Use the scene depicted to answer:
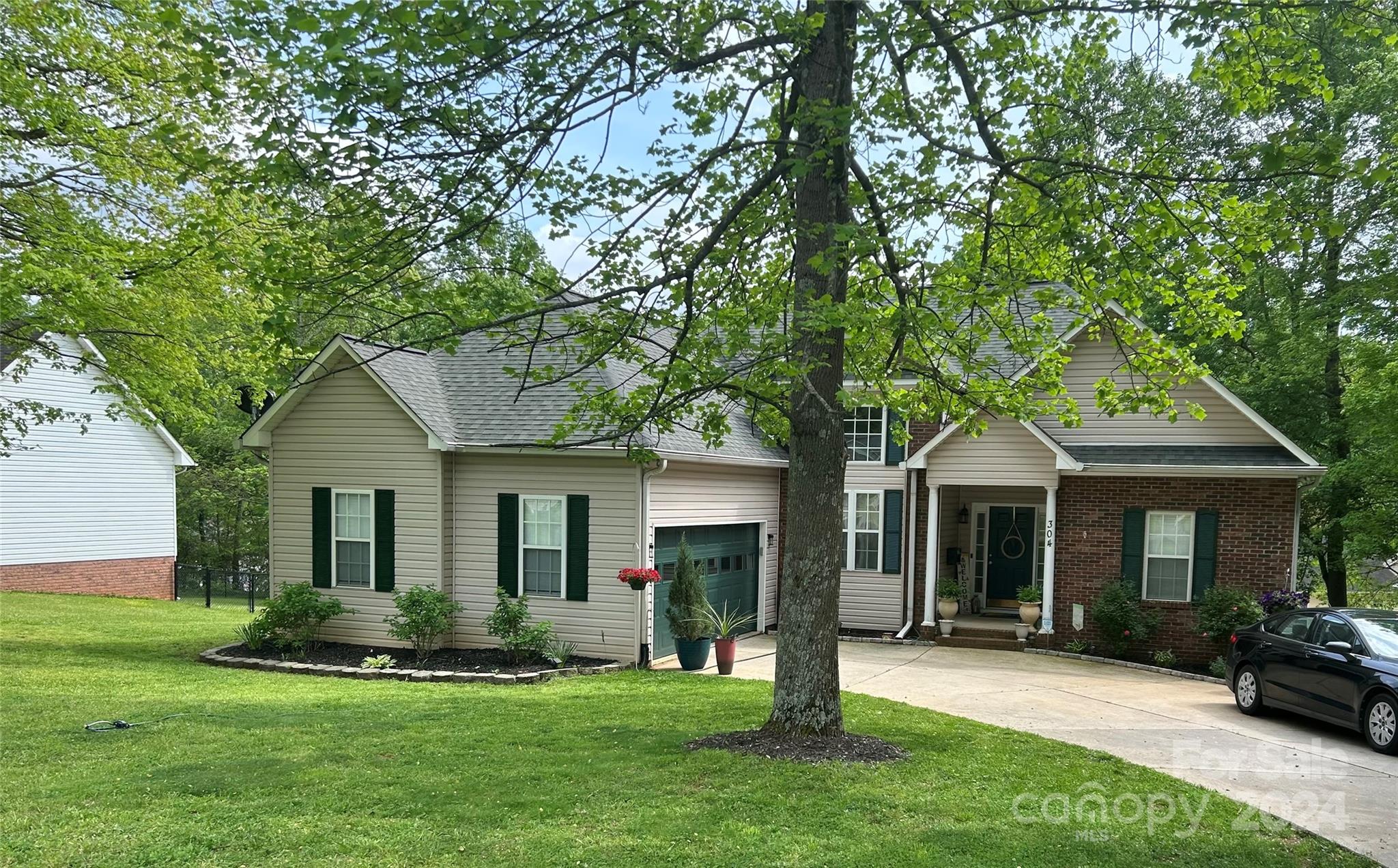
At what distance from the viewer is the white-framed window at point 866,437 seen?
17.9 m

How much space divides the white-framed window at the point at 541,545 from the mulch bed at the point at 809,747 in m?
6.24

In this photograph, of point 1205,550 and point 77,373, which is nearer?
point 1205,550

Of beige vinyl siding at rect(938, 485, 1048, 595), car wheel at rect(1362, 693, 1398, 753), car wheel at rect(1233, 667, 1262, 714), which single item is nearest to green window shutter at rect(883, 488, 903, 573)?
beige vinyl siding at rect(938, 485, 1048, 595)

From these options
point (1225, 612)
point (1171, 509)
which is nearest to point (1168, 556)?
point (1171, 509)

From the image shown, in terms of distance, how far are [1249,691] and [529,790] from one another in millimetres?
9255

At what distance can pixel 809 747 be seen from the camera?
7.41 meters

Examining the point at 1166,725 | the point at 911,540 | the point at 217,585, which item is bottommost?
the point at 217,585

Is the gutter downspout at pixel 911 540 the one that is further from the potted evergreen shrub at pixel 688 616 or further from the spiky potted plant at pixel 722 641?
the potted evergreen shrub at pixel 688 616

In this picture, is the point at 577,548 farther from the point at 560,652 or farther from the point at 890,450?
the point at 890,450

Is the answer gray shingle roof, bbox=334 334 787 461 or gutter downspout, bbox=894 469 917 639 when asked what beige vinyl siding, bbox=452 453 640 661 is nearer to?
gray shingle roof, bbox=334 334 787 461

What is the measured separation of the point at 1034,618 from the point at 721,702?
340 inches

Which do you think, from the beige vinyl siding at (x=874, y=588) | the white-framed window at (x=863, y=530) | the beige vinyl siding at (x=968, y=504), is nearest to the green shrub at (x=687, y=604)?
the beige vinyl siding at (x=874, y=588)

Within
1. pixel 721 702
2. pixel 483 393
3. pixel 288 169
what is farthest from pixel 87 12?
pixel 721 702

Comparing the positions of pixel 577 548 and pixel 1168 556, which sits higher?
pixel 577 548
